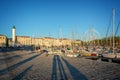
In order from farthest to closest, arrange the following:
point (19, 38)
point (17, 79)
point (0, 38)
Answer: point (19, 38) < point (0, 38) < point (17, 79)

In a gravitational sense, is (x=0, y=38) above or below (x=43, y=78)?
above

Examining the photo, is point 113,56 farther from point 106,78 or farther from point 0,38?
point 0,38

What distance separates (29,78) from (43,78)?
1.05 meters

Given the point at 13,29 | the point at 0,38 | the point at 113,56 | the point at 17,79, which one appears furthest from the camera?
the point at 0,38

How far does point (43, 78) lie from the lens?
529 inches

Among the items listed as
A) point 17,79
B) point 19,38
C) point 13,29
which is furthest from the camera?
point 19,38

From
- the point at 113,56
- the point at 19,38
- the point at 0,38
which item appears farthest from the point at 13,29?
the point at 113,56

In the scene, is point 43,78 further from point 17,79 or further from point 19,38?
point 19,38

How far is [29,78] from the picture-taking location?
1321 cm

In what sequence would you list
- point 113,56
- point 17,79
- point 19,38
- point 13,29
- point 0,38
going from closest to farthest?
point 17,79 < point 113,56 < point 13,29 < point 0,38 < point 19,38

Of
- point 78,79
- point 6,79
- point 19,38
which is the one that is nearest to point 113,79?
point 78,79

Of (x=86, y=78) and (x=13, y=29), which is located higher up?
(x=13, y=29)

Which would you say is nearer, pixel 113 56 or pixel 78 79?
pixel 78 79

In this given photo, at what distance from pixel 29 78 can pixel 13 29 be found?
106171 mm
